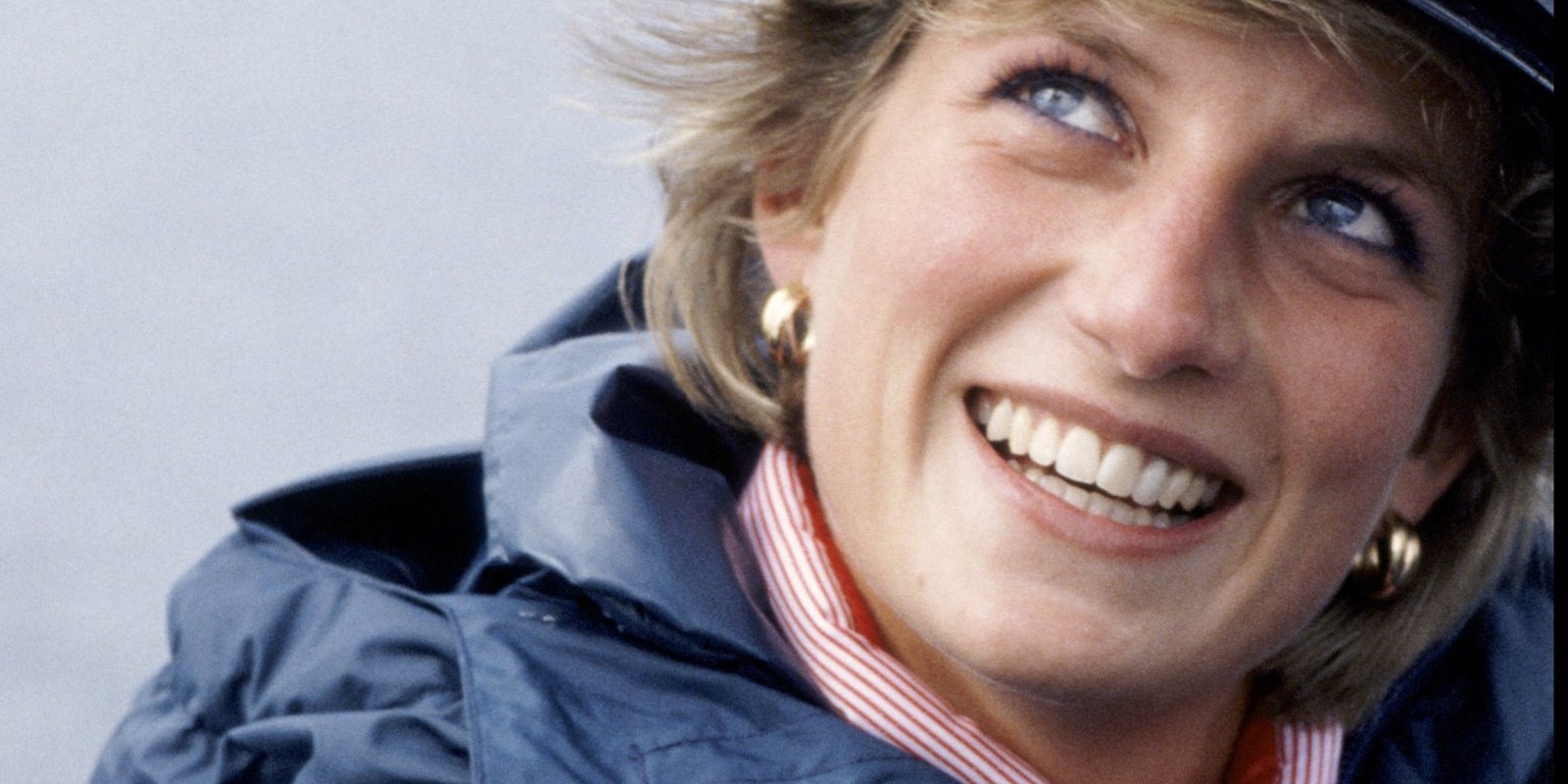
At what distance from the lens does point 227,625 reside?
5.89ft

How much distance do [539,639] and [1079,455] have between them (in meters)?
0.44

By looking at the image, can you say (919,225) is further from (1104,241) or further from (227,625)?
(227,625)

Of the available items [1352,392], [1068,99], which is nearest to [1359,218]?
[1352,392]

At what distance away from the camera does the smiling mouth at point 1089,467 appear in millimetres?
1553

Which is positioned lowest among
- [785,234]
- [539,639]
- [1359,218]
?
[539,639]

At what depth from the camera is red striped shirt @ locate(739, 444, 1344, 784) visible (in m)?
1.68

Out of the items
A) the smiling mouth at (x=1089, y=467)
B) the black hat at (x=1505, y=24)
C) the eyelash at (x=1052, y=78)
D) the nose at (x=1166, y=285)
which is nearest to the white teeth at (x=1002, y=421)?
the smiling mouth at (x=1089, y=467)

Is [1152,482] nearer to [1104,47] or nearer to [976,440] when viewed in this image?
[976,440]

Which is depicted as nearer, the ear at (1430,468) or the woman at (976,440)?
the woman at (976,440)

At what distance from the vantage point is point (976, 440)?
1579 millimetres

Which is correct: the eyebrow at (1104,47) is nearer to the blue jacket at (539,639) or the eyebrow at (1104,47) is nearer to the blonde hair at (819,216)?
the blonde hair at (819,216)

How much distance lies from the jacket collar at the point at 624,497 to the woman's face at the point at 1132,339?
14cm

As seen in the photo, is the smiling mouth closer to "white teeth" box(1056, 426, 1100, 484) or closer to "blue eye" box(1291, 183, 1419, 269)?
"white teeth" box(1056, 426, 1100, 484)

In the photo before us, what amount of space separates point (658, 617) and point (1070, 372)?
0.38 m
